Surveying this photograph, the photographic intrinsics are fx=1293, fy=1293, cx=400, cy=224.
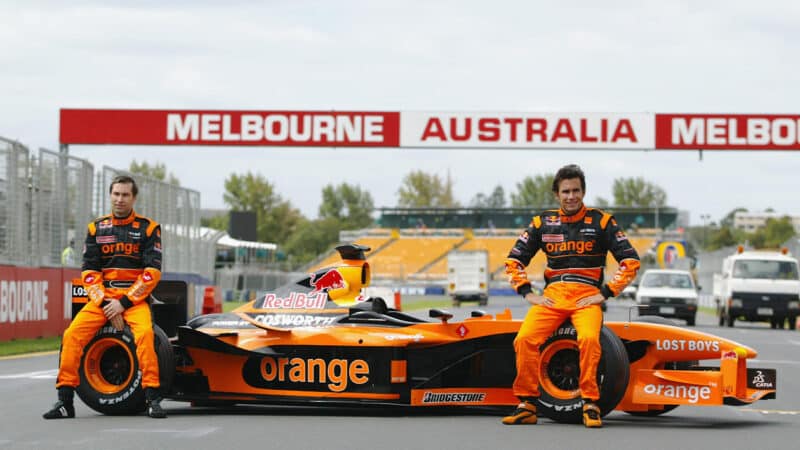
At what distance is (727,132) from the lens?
31688 mm

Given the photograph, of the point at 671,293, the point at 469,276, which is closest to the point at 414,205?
the point at 469,276

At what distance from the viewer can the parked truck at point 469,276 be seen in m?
62.4

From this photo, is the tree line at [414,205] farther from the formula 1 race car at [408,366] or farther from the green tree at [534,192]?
the formula 1 race car at [408,366]

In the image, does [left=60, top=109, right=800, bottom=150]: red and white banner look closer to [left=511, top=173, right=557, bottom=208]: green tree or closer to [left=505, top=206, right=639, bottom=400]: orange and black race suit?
[left=505, top=206, right=639, bottom=400]: orange and black race suit

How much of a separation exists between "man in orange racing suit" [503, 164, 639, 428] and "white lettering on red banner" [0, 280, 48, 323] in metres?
12.5

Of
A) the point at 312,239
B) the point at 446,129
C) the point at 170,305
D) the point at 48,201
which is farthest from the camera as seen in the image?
the point at 312,239

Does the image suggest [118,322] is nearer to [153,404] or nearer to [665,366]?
[153,404]

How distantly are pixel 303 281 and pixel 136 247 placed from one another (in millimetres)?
2157

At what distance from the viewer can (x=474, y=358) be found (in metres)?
9.56

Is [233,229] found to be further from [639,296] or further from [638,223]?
[638,223]

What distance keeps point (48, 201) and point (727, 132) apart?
1683 cm

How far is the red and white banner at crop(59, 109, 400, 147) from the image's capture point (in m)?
31.8

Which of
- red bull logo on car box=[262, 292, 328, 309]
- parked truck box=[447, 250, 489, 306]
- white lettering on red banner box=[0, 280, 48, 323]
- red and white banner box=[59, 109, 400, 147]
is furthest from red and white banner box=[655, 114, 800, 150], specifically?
parked truck box=[447, 250, 489, 306]

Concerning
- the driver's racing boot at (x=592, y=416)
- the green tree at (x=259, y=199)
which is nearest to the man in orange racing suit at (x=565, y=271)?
the driver's racing boot at (x=592, y=416)
